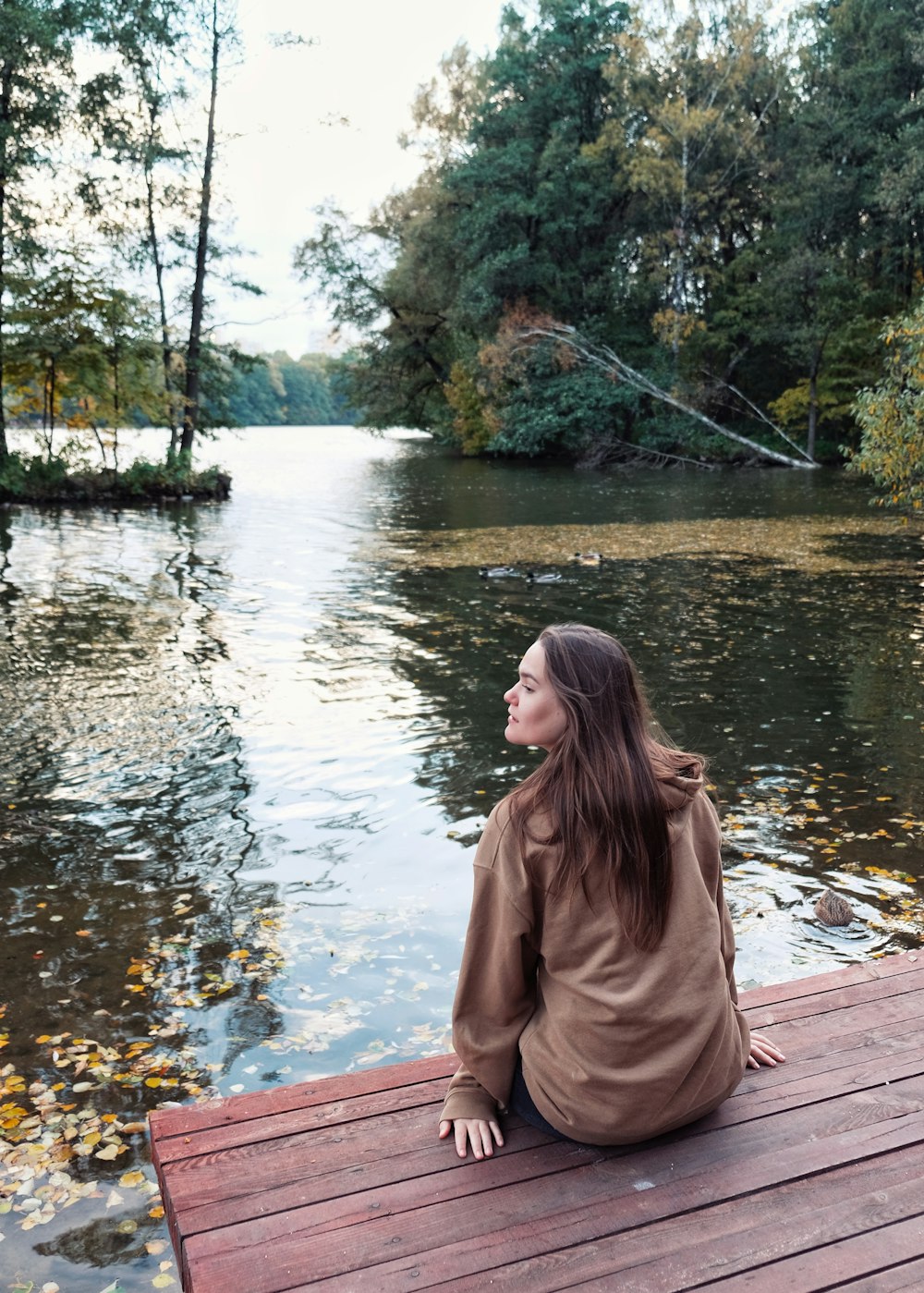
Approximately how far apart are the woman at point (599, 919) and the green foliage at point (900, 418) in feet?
38.9

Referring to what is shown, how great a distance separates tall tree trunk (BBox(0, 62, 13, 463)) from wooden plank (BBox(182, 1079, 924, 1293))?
26451 mm

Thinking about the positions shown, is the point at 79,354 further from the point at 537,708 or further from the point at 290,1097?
the point at 537,708

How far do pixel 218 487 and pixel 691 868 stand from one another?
28715 millimetres

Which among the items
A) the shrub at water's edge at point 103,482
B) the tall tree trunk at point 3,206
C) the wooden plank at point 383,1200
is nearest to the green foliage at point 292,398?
the shrub at water's edge at point 103,482

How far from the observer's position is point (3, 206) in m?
26.5

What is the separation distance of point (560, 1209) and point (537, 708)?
3.81ft

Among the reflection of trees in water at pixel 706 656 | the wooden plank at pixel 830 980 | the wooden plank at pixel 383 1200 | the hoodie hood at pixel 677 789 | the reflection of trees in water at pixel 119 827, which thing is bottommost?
the reflection of trees in water at pixel 119 827

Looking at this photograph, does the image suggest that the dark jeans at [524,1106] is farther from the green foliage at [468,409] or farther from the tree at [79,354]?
the green foliage at [468,409]

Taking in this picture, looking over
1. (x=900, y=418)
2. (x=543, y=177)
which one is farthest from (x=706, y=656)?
(x=543, y=177)

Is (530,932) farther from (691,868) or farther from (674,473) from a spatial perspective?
(674,473)

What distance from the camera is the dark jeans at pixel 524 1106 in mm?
2799

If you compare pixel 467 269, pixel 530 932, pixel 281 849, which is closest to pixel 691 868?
pixel 530 932

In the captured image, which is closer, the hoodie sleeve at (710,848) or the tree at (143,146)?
the hoodie sleeve at (710,848)

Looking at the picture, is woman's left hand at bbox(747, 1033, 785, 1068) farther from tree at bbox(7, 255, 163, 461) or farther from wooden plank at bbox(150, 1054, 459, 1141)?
tree at bbox(7, 255, 163, 461)
